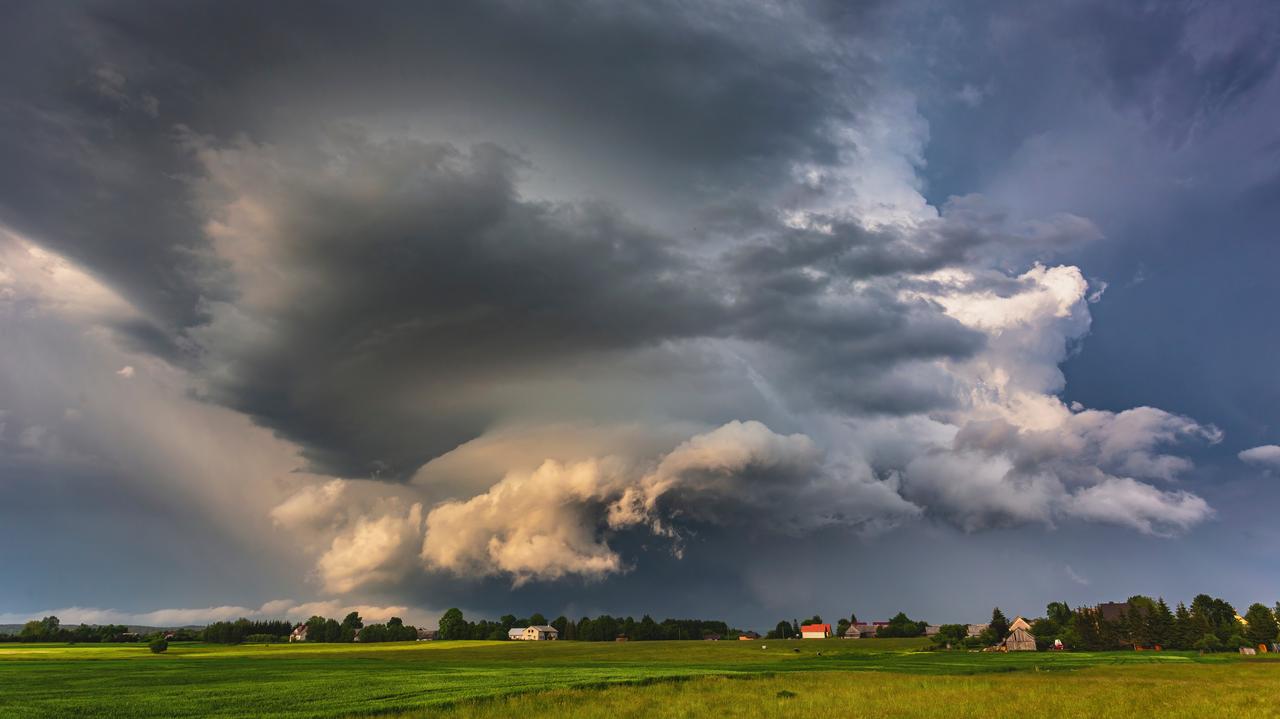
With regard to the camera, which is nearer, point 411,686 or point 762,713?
point 762,713

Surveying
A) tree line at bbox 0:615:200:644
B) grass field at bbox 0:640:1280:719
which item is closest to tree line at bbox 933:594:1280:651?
grass field at bbox 0:640:1280:719

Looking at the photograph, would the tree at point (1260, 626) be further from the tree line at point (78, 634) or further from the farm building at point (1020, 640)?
the tree line at point (78, 634)

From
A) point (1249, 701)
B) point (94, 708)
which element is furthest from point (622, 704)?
point (1249, 701)

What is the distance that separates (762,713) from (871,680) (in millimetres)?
24805

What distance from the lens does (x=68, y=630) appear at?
189m

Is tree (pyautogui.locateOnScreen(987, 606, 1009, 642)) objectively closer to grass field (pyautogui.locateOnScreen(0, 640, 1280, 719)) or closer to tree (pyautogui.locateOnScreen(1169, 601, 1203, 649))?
tree (pyautogui.locateOnScreen(1169, 601, 1203, 649))

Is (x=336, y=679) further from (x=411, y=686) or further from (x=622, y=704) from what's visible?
(x=622, y=704)

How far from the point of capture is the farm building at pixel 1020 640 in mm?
159125

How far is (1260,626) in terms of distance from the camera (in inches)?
5955

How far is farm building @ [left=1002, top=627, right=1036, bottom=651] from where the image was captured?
522 ft

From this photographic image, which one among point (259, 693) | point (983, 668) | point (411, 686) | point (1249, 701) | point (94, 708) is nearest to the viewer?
point (94, 708)

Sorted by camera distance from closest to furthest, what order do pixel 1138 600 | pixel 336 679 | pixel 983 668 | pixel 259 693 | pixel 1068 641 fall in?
pixel 259 693
pixel 336 679
pixel 983 668
pixel 1068 641
pixel 1138 600

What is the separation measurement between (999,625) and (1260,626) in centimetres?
4997

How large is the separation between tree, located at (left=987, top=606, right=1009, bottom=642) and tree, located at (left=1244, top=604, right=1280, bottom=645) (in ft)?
151
